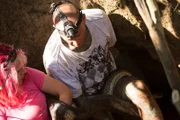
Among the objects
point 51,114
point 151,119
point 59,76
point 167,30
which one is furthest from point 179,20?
point 51,114

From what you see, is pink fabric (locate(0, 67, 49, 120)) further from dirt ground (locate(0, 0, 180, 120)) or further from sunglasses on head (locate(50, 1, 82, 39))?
dirt ground (locate(0, 0, 180, 120))

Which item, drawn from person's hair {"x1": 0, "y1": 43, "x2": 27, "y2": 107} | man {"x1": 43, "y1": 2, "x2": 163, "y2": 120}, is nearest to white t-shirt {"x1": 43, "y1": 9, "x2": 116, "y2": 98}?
man {"x1": 43, "y1": 2, "x2": 163, "y2": 120}

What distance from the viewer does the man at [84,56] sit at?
2387 mm

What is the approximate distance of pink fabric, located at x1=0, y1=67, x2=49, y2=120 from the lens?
239 cm

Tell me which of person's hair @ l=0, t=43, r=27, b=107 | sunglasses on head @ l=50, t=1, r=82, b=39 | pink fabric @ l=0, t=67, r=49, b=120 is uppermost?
sunglasses on head @ l=50, t=1, r=82, b=39

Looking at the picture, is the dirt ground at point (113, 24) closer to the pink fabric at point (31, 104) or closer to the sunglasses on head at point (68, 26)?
the sunglasses on head at point (68, 26)

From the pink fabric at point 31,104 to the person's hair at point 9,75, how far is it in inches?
2.3

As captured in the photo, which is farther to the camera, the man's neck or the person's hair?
the man's neck

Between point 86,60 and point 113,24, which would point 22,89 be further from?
point 113,24

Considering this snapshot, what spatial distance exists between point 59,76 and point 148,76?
143 cm

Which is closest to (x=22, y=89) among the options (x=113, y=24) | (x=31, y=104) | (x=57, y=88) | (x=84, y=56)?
(x=31, y=104)

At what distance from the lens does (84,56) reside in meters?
2.52

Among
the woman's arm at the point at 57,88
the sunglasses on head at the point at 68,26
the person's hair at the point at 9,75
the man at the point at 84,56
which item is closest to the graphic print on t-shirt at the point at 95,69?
the man at the point at 84,56

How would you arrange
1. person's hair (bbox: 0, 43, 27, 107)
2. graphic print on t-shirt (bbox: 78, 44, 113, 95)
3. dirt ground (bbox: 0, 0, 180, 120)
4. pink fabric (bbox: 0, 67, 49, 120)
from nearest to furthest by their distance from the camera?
person's hair (bbox: 0, 43, 27, 107) < pink fabric (bbox: 0, 67, 49, 120) < graphic print on t-shirt (bbox: 78, 44, 113, 95) < dirt ground (bbox: 0, 0, 180, 120)
